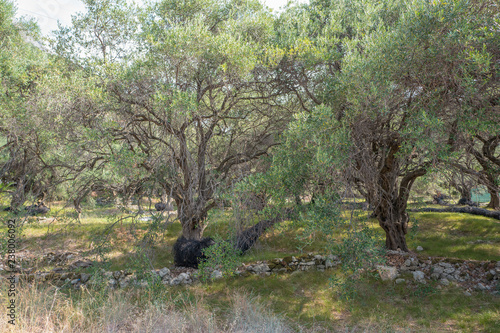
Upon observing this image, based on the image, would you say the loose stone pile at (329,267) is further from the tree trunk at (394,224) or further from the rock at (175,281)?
the tree trunk at (394,224)

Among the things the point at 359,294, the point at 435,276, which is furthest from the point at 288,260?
the point at 435,276

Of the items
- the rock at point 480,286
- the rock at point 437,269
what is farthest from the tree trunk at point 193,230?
the rock at point 480,286

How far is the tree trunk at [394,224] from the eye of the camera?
35.3 ft

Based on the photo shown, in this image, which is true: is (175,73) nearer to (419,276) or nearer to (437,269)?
(419,276)

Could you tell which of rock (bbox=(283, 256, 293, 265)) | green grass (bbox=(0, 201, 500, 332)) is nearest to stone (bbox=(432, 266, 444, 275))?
green grass (bbox=(0, 201, 500, 332))

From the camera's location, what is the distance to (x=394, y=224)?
35.6 ft

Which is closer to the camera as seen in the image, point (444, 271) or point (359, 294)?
point (359, 294)

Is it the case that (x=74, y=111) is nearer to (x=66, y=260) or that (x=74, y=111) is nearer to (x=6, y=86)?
(x=6, y=86)

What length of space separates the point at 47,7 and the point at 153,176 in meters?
12.7

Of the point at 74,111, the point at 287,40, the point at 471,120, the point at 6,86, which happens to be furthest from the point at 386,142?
the point at 6,86

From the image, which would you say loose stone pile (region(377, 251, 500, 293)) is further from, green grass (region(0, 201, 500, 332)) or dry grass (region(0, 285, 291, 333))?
dry grass (region(0, 285, 291, 333))

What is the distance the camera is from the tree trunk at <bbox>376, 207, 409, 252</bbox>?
35.3ft

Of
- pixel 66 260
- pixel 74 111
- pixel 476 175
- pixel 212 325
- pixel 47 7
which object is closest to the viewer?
pixel 212 325

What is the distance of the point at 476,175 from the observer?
787 centimetres
